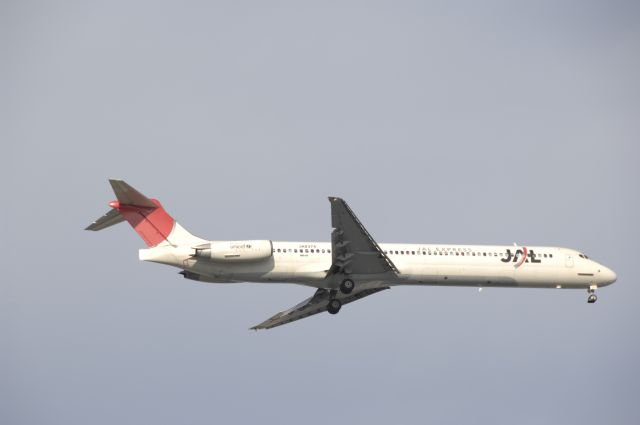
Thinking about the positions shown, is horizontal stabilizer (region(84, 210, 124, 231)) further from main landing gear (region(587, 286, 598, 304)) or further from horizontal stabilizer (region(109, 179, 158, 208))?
main landing gear (region(587, 286, 598, 304))

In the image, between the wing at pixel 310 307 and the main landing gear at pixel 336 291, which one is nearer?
the main landing gear at pixel 336 291

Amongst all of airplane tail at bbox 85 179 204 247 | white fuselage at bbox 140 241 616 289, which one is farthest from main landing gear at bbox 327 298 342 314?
airplane tail at bbox 85 179 204 247

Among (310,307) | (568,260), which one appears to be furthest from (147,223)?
(568,260)

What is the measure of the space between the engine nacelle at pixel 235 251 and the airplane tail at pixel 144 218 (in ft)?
6.79

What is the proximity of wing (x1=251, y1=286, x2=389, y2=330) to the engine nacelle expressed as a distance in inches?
220

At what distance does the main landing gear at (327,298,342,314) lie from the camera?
42844 mm

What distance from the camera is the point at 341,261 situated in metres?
39.3

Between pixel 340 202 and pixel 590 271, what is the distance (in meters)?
14.0

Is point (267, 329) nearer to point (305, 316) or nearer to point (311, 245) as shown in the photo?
point (305, 316)

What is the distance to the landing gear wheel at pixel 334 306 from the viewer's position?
141 feet

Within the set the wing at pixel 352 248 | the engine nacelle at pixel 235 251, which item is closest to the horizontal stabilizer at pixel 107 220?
the engine nacelle at pixel 235 251

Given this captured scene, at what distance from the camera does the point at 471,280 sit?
41.9 meters

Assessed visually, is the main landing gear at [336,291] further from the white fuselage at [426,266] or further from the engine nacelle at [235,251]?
the engine nacelle at [235,251]

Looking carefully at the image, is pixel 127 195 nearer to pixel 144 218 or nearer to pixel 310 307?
pixel 144 218
